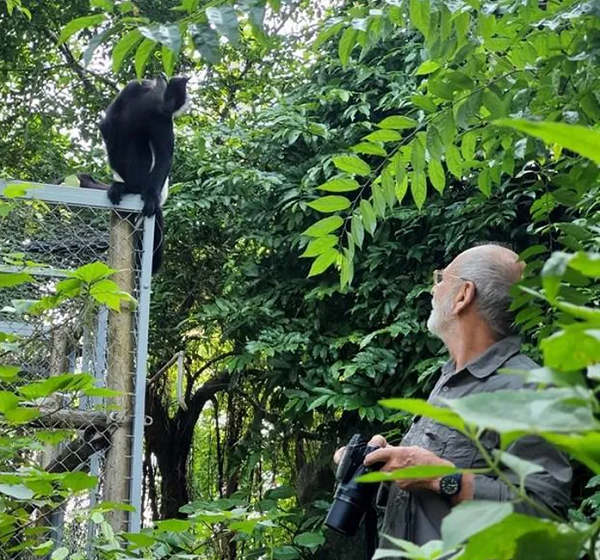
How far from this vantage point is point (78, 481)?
1437 millimetres

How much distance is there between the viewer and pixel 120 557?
1.69m

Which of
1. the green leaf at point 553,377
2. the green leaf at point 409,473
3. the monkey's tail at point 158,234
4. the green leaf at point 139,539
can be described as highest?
the monkey's tail at point 158,234

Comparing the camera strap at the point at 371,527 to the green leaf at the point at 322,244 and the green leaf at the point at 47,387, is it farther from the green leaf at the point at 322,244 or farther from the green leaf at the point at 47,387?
the green leaf at the point at 47,387

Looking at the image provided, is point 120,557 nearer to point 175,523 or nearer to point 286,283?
point 175,523

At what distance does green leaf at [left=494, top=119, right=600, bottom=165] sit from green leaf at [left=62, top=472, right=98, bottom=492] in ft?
3.80

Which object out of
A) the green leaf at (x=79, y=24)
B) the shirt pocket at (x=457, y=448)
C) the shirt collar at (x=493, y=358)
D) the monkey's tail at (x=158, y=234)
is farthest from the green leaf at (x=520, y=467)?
the monkey's tail at (x=158, y=234)

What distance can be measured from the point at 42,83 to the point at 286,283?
3.57 m

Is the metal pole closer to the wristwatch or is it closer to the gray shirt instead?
the gray shirt

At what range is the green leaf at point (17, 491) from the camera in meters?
1.33

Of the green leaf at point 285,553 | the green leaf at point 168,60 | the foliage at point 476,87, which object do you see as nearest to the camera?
the green leaf at point 168,60

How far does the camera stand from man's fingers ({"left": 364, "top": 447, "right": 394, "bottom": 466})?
1.59 metres

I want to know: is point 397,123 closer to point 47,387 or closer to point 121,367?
point 47,387

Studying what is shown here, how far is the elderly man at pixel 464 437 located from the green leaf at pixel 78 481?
492mm

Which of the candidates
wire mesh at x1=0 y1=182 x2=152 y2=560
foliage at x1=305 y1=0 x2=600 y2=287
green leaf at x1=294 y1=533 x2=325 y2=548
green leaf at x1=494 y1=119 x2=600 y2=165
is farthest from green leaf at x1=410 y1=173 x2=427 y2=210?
green leaf at x1=294 y1=533 x2=325 y2=548
